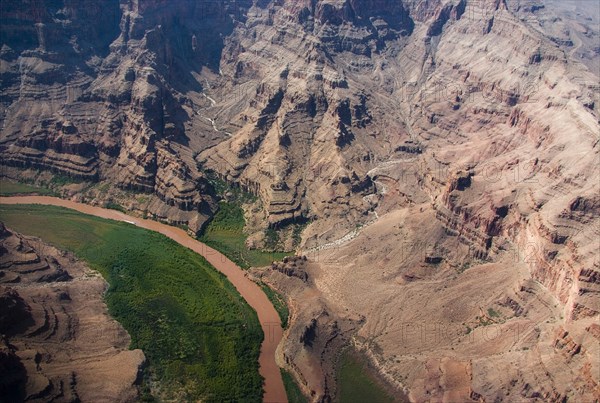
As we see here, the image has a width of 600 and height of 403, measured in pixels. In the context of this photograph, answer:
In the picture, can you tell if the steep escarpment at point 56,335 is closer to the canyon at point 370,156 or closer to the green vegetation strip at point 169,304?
the green vegetation strip at point 169,304

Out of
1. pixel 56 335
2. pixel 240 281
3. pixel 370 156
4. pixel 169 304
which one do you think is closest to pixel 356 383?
pixel 240 281

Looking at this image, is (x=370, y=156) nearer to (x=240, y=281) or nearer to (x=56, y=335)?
(x=240, y=281)

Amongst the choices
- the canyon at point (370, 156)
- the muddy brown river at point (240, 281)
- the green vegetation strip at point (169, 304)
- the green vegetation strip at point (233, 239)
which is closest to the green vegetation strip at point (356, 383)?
the canyon at point (370, 156)

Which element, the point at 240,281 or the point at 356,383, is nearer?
the point at 356,383

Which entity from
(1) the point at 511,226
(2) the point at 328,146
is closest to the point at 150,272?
(2) the point at 328,146

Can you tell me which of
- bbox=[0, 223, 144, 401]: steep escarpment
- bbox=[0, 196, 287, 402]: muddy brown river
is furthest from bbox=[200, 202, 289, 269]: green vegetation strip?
bbox=[0, 223, 144, 401]: steep escarpment

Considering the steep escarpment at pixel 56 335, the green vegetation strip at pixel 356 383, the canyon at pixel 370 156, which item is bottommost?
the green vegetation strip at pixel 356 383
